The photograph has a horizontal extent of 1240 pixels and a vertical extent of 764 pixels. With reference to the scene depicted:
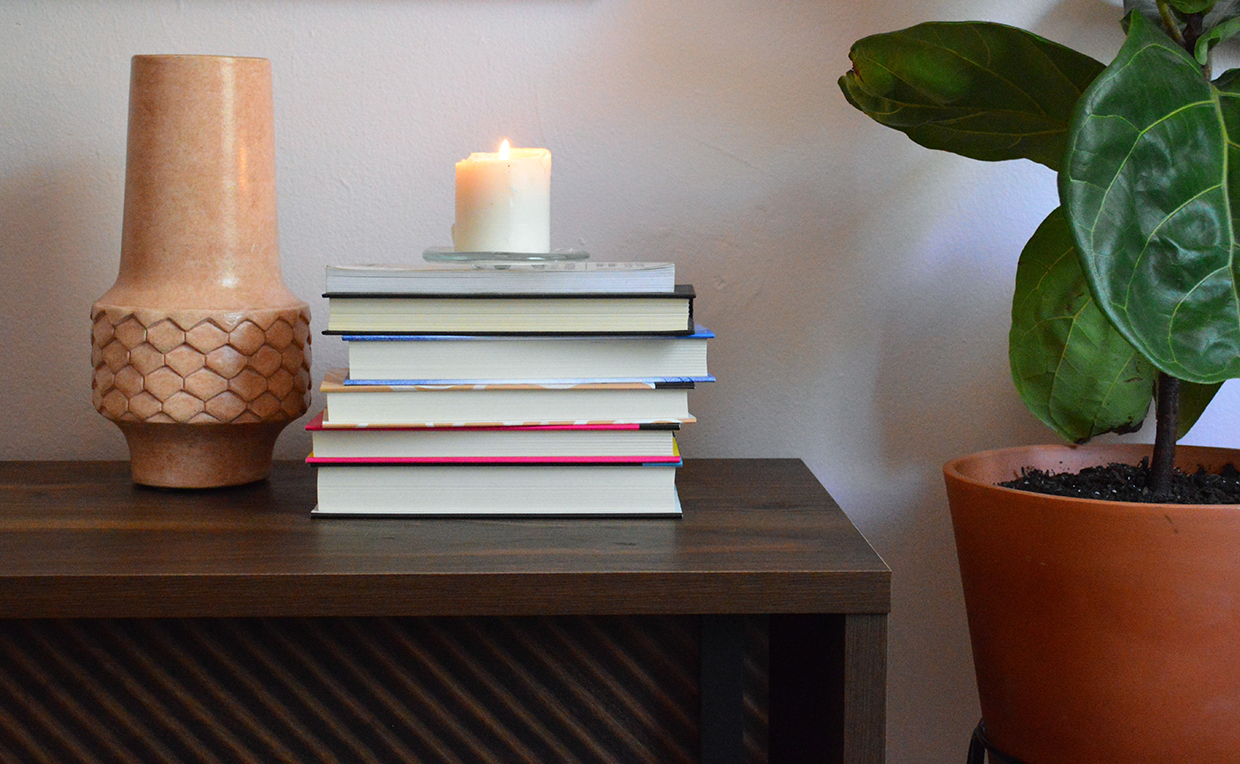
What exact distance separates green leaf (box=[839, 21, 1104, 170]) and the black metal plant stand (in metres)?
0.44

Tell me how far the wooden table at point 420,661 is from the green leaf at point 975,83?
313 millimetres

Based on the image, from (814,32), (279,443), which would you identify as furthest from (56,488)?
(814,32)

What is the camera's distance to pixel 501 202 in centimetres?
72

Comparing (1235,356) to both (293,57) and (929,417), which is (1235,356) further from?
(293,57)

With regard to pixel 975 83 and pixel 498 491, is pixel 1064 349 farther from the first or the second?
pixel 498 491

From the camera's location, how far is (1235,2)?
72 centimetres

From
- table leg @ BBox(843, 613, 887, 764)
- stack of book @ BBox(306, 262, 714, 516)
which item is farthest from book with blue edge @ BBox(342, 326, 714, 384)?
A: table leg @ BBox(843, 613, 887, 764)

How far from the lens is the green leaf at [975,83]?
69 cm

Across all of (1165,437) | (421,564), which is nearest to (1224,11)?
(1165,437)

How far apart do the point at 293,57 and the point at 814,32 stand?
51 centimetres

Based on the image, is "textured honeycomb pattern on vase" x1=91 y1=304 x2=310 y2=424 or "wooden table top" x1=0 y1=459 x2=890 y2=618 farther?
"textured honeycomb pattern on vase" x1=91 y1=304 x2=310 y2=424

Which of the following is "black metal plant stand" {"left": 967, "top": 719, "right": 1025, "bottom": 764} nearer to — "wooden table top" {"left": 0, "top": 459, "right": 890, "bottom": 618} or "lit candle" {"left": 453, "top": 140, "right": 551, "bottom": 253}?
"wooden table top" {"left": 0, "top": 459, "right": 890, "bottom": 618}

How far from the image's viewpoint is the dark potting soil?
71cm

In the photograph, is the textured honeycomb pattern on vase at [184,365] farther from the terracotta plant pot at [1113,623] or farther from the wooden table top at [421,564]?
the terracotta plant pot at [1113,623]
